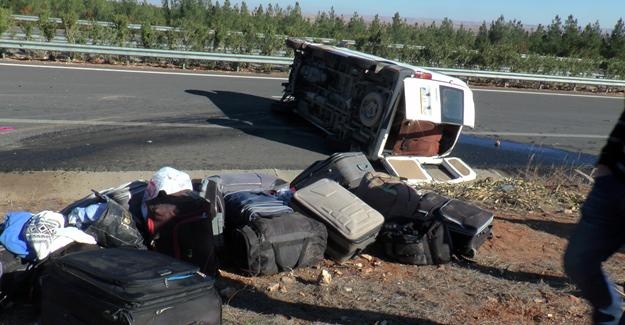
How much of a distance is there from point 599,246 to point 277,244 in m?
2.13

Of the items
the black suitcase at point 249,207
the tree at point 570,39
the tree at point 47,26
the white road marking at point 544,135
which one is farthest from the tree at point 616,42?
the black suitcase at point 249,207

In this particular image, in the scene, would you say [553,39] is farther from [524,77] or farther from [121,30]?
[121,30]

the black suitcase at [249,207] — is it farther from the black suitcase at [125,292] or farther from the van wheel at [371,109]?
the van wheel at [371,109]

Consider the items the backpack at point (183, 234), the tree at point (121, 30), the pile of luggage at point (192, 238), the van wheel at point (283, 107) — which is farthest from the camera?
the tree at point (121, 30)

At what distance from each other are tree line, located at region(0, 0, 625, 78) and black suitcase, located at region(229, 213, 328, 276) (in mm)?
14590

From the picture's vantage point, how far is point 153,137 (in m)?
8.88

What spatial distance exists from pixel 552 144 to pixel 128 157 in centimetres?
749

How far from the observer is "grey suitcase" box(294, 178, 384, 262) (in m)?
4.66

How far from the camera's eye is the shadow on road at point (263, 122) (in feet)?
31.7

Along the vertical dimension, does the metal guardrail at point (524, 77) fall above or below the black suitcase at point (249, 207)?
below

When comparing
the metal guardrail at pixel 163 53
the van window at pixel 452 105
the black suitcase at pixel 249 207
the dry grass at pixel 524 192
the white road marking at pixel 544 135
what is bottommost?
the white road marking at pixel 544 135

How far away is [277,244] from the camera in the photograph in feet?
14.3

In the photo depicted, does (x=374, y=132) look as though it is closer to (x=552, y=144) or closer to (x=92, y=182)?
(x=92, y=182)

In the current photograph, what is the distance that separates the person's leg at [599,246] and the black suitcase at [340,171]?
3.02m
